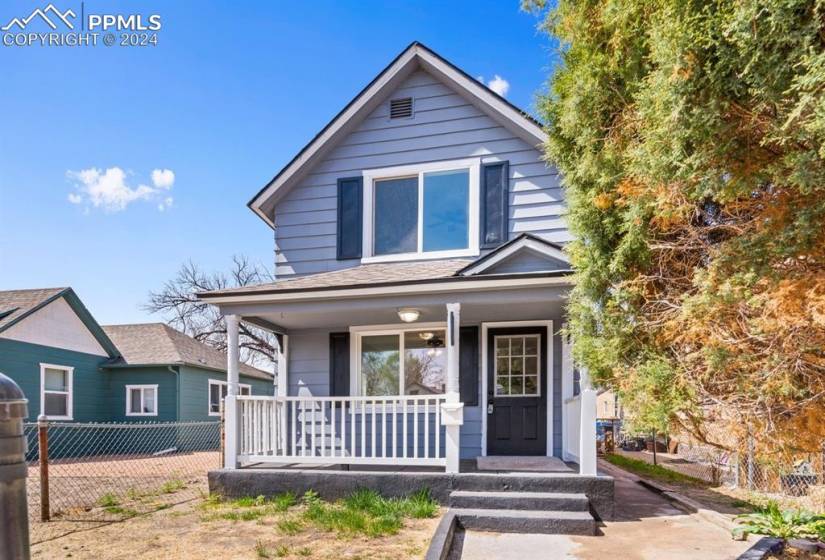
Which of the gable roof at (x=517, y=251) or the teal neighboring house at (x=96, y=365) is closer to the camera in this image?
the gable roof at (x=517, y=251)

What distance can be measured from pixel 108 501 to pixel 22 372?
8944mm

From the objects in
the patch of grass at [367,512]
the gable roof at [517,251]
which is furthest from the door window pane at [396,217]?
the patch of grass at [367,512]

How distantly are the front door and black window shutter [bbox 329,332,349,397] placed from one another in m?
2.31

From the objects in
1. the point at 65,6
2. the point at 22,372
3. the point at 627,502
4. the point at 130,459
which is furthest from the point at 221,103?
the point at 627,502

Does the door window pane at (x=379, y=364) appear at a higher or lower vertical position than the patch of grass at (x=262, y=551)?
higher

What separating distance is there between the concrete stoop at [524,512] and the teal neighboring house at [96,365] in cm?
1012

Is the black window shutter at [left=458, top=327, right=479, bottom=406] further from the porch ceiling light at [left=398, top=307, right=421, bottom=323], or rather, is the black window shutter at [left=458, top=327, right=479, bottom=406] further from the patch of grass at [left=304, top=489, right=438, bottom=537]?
the patch of grass at [left=304, top=489, right=438, bottom=537]

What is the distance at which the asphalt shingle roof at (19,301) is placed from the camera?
12.8 m

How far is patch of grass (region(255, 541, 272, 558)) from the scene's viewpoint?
417 centimetres

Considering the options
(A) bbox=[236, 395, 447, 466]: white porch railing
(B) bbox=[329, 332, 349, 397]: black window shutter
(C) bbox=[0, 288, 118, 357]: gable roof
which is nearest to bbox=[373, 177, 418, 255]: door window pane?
(B) bbox=[329, 332, 349, 397]: black window shutter

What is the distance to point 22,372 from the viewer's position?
507 inches

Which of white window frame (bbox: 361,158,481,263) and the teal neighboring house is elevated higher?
white window frame (bbox: 361,158,481,263)

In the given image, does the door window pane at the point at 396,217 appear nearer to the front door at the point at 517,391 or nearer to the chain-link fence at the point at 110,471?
the front door at the point at 517,391

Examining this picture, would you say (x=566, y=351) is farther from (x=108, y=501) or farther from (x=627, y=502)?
(x=108, y=501)
